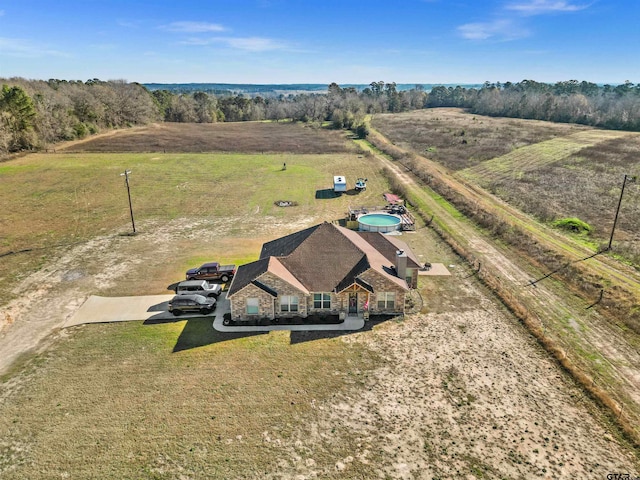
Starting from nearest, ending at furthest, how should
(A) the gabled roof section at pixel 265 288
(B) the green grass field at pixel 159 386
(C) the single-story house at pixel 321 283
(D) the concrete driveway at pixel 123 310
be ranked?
(B) the green grass field at pixel 159 386, (A) the gabled roof section at pixel 265 288, (C) the single-story house at pixel 321 283, (D) the concrete driveway at pixel 123 310

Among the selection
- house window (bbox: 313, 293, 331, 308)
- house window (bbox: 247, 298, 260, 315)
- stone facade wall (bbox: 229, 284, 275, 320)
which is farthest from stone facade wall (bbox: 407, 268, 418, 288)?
A: house window (bbox: 247, 298, 260, 315)

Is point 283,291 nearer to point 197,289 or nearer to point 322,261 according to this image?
point 322,261

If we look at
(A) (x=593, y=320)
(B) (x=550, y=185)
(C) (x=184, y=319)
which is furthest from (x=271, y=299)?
(B) (x=550, y=185)

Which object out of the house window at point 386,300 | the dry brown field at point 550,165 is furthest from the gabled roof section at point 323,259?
the dry brown field at point 550,165

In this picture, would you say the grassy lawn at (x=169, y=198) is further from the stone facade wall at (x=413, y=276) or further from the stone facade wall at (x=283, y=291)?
the stone facade wall at (x=413, y=276)

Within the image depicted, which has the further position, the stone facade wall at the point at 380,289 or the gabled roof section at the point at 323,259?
the gabled roof section at the point at 323,259

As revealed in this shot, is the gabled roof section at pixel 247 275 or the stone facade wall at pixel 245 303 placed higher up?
the gabled roof section at pixel 247 275
